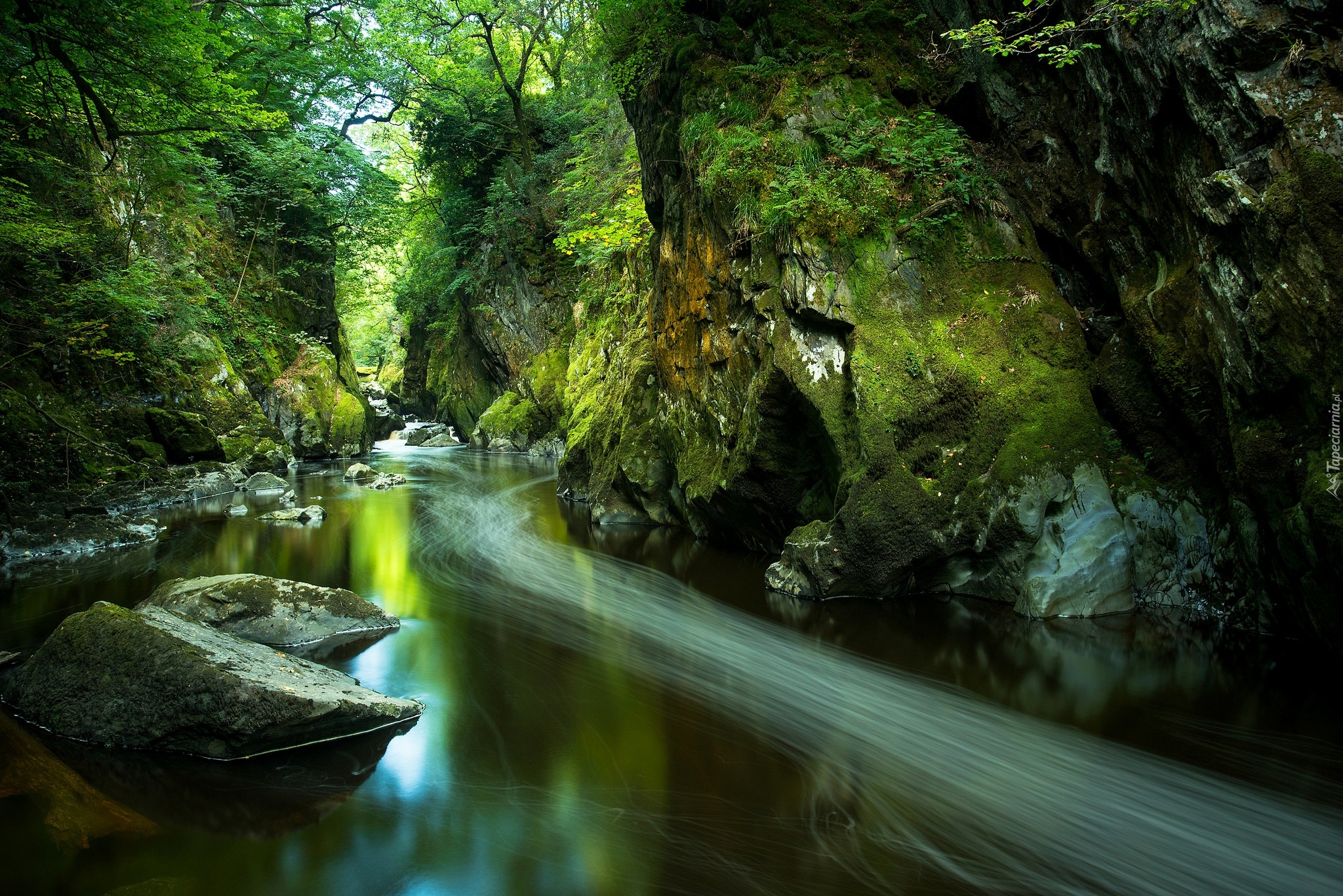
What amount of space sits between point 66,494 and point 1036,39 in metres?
13.9

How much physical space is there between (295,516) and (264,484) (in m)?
4.16

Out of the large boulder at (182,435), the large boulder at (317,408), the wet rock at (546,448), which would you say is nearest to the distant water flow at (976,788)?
the large boulder at (182,435)

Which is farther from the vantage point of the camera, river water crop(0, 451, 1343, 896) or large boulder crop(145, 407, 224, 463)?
large boulder crop(145, 407, 224, 463)

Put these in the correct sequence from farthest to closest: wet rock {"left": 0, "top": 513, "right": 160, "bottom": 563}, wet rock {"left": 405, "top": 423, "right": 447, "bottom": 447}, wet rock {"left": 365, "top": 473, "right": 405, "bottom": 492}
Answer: wet rock {"left": 405, "top": 423, "right": 447, "bottom": 447} < wet rock {"left": 365, "top": 473, "right": 405, "bottom": 492} < wet rock {"left": 0, "top": 513, "right": 160, "bottom": 563}

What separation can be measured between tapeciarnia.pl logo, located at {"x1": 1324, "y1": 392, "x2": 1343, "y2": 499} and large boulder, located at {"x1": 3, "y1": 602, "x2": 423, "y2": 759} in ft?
20.4

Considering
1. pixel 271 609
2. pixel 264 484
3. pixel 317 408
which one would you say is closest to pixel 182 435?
pixel 264 484

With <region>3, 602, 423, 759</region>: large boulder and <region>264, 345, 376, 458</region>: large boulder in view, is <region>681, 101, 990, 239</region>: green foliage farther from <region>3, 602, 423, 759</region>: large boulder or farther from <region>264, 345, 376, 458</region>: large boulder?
<region>264, 345, 376, 458</region>: large boulder

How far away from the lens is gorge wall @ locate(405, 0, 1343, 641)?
464 centimetres

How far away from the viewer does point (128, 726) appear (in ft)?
13.1

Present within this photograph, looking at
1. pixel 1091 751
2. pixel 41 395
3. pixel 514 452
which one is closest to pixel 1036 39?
pixel 1091 751

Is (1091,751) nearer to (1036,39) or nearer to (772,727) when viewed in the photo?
(772,727)

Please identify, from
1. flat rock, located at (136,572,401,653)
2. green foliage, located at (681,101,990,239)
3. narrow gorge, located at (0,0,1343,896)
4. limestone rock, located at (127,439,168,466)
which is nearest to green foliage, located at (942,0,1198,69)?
narrow gorge, located at (0,0,1343,896)

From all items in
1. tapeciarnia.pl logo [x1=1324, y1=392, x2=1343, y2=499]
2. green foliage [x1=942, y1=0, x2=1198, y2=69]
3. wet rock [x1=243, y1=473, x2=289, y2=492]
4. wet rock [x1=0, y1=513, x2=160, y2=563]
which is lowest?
wet rock [x1=0, y1=513, x2=160, y2=563]

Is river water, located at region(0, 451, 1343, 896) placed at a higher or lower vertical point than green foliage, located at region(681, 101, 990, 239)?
lower
